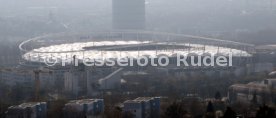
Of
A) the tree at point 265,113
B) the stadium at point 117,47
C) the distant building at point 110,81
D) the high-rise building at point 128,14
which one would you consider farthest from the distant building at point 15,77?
the high-rise building at point 128,14

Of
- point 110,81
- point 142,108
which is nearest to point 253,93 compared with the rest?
point 142,108

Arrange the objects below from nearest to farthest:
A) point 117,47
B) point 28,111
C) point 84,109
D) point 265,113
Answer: point 265,113 < point 28,111 < point 84,109 < point 117,47

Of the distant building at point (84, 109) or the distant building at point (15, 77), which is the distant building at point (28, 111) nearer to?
the distant building at point (84, 109)

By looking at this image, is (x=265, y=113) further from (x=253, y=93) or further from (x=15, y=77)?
(x=15, y=77)

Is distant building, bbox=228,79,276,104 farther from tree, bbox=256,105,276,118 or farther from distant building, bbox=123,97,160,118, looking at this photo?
tree, bbox=256,105,276,118

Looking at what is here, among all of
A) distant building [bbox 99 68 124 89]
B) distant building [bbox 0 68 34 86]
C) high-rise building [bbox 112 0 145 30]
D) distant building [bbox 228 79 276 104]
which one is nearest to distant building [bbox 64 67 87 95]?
distant building [bbox 99 68 124 89]
